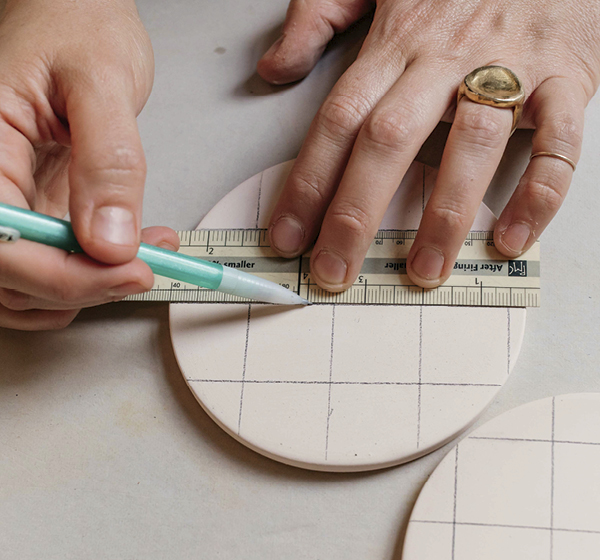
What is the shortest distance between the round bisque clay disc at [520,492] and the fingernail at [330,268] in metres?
0.46

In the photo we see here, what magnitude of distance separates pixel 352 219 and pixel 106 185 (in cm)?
53

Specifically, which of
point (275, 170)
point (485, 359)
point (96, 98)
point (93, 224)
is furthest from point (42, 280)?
point (485, 359)

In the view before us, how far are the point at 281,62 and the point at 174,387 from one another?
0.99 meters

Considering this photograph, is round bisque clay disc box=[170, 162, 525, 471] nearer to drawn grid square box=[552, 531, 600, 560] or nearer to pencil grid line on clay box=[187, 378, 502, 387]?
pencil grid line on clay box=[187, 378, 502, 387]

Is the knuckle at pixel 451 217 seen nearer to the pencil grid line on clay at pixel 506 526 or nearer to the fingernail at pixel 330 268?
the fingernail at pixel 330 268

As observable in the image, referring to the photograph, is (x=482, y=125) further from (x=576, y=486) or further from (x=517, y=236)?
(x=576, y=486)

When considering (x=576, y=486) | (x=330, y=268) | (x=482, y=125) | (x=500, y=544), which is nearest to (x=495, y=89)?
(x=482, y=125)

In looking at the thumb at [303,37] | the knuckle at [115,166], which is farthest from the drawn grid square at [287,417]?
the thumb at [303,37]

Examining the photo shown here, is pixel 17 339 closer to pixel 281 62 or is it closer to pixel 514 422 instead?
pixel 281 62

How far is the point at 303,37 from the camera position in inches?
59.3

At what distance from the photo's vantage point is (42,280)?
862mm

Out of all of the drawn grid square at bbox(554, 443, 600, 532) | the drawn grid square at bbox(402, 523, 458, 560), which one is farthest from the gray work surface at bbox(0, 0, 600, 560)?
the drawn grid square at bbox(554, 443, 600, 532)

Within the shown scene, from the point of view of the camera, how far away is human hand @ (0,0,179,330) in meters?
0.86

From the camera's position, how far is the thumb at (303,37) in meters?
1.51
